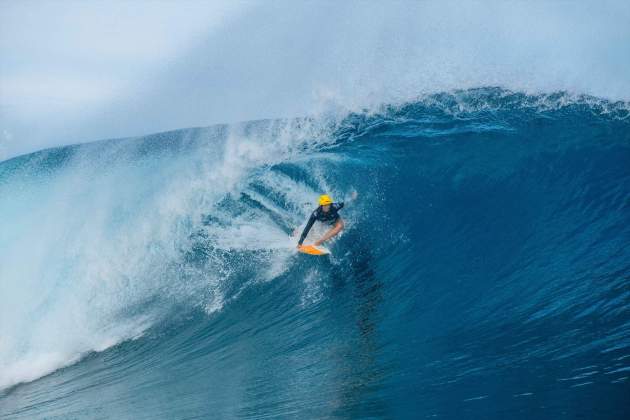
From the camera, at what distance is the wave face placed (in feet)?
15.7

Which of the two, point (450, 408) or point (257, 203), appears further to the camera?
point (257, 203)

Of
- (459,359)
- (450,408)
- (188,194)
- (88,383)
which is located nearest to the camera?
(450,408)

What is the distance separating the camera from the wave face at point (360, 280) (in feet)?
15.7

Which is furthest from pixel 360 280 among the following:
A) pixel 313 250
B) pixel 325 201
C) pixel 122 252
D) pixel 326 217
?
pixel 122 252

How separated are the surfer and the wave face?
18.0 inches

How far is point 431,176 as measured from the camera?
9.51 m

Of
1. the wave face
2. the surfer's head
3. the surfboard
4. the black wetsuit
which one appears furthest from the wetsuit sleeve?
the wave face

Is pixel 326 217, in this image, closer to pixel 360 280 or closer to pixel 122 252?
pixel 360 280

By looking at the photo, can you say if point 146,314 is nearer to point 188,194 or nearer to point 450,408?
point 188,194

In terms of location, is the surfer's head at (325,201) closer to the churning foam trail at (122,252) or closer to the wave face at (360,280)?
the wave face at (360,280)

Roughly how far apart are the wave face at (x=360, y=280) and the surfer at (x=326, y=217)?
1.50 ft

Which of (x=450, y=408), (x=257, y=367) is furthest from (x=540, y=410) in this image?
(x=257, y=367)

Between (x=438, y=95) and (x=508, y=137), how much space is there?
9.34 ft

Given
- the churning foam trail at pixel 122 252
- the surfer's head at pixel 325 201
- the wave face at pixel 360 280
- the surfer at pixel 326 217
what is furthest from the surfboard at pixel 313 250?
the surfer's head at pixel 325 201
